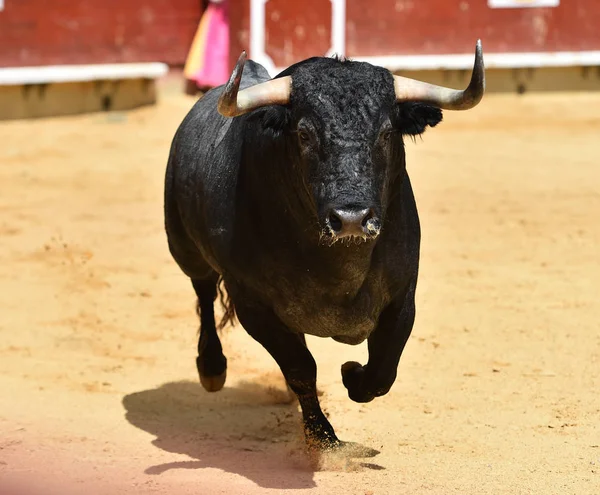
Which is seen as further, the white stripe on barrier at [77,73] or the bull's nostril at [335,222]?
the white stripe on barrier at [77,73]

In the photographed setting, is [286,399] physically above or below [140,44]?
below

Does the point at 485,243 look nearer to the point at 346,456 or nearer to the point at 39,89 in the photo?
the point at 346,456

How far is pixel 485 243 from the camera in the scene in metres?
7.52

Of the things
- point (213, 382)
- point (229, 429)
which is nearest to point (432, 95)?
point (229, 429)

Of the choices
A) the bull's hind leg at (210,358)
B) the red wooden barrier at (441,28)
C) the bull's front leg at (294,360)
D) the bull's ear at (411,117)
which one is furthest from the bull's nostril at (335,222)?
the red wooden barrier at (441,28)

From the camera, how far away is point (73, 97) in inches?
472

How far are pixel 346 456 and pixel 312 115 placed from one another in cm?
113

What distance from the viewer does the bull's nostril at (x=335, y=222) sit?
11.3 feet

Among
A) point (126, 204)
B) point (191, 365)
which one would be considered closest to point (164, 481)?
point (191, 365)

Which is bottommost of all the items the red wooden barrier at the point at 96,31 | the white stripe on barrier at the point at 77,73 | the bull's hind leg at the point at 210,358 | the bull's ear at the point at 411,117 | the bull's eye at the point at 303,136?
the bull's hind leg at the point at 210,358

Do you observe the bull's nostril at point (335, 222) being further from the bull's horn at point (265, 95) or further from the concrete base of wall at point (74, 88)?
the concrete base of wall at point (74, 88)

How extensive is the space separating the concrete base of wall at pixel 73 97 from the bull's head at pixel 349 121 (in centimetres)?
792

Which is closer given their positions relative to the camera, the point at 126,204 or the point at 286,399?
the point at 286,399

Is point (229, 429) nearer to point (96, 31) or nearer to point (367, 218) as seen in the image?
point (367, 218)
